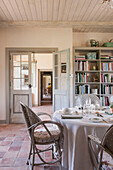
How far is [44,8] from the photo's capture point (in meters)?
3.59

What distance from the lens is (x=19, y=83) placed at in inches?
185

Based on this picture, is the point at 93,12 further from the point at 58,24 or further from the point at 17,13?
the point at 17,13

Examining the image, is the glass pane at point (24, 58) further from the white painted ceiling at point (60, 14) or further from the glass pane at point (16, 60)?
the white painted ceiling at point (60, 14)

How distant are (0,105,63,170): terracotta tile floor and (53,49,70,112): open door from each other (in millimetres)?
1351

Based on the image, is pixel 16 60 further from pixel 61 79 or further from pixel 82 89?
pixel 82 89

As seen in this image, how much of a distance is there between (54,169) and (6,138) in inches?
64.9

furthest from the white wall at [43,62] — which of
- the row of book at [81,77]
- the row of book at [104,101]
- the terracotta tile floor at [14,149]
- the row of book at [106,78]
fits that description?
the terracotta tile floor at [14,149]

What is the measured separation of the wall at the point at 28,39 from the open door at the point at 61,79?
1.26ft

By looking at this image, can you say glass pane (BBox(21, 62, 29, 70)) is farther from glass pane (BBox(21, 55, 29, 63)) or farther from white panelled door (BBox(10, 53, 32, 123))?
glass pane (BBox(21, 55, 29, 63))

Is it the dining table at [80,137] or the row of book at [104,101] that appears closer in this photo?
the dining table at [80,137]

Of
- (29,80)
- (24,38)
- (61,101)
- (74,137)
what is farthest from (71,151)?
(24,38)

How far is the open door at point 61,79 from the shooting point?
426cm

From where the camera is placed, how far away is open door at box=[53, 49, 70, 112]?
14.0 ft

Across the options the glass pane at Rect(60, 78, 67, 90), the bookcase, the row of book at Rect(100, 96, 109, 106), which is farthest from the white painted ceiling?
the row of book at Rect(100, 96, 109, 106)
